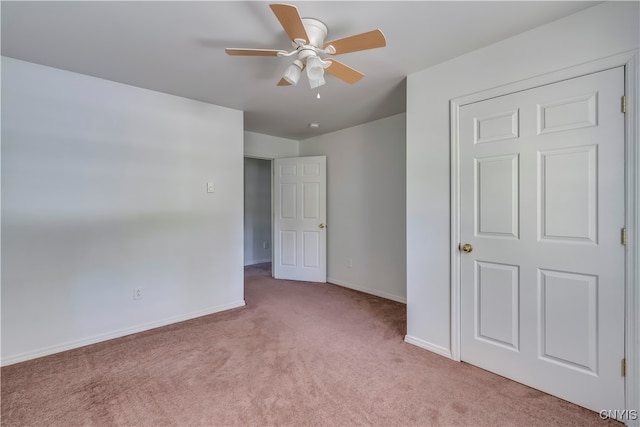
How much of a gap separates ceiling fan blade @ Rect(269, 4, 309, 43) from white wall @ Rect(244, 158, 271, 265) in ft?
14.8

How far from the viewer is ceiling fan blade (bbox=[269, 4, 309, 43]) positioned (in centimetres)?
129

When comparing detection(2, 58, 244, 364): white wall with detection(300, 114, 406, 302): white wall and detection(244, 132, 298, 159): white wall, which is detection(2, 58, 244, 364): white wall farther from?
detection(300, 114, 406, 302): white wall

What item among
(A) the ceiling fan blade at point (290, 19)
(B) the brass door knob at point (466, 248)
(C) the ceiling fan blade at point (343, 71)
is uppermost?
(A) the ceiling fan blade at point (290, 19)

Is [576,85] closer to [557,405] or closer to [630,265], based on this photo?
[630,265]

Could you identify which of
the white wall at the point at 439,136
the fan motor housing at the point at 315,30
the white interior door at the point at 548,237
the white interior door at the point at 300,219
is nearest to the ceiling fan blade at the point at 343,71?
the fan motor housing at the point at 315,30

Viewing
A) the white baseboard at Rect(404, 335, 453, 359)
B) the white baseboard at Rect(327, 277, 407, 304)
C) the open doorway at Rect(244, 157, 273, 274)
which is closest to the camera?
the white baseboard at Rect(404, 335, 453, 359)

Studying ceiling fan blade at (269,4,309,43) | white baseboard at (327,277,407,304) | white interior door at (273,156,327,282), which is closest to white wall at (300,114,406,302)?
white baseboard at (327,277,407,304)

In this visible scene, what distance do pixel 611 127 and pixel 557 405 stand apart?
161cm

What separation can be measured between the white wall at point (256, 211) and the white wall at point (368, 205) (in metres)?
1.84

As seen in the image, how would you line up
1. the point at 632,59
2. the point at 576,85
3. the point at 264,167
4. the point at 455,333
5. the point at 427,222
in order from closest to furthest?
the point at 632,59
the point at 576,85
the point at 455,333
the point at 427,222
the point at 264,167

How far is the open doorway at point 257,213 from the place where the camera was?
19.3 ft

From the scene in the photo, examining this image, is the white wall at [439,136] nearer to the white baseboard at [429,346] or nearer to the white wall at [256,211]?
the white baseboard at [429,346]

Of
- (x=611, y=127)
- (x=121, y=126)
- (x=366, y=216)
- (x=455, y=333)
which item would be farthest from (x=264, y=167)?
(x=611, y=127)

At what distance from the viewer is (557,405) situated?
1.67 m
